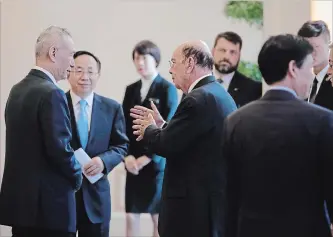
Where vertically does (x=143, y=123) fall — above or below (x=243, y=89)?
below

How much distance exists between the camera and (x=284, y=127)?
202 centimetres

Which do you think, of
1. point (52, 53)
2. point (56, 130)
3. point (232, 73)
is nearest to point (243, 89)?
point (232, 73)

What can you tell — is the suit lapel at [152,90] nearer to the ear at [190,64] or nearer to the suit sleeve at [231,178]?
the ear at [190,64]

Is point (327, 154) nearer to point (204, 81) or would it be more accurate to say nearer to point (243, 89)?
point (204, 81)

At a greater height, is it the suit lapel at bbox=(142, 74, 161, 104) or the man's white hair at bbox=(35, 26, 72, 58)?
the man's white hair at bbox=(35, 26, 72, 58)

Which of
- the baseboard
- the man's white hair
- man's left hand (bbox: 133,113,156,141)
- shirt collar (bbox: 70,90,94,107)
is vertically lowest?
the baseboard

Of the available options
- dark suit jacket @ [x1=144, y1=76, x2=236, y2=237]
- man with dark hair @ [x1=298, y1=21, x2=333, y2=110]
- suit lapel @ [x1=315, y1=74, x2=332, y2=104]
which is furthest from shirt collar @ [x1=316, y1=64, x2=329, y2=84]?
dark suit jacket @ [x1=144, y1=76, x2=236, y2=237]

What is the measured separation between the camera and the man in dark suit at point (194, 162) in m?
2.66

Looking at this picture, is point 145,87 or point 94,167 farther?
point 145,87

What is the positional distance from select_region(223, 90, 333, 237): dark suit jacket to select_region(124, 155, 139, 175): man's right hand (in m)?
2.11

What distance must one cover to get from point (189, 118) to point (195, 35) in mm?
2202

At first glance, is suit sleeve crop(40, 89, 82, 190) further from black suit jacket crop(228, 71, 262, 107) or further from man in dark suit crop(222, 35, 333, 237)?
black suit jacket crop(228, 71, 262, 107)

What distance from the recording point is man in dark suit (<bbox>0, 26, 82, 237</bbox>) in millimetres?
2707

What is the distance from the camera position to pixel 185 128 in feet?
8.68
